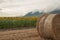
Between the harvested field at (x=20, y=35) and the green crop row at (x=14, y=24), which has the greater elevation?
the green crop row at (x=14, y=24)

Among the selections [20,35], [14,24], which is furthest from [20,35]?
[14,24]

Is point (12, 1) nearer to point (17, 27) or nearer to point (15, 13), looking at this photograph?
point (15, 13)

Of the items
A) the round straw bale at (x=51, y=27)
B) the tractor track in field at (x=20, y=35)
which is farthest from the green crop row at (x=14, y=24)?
the round straw bale at (x=51, y=27)

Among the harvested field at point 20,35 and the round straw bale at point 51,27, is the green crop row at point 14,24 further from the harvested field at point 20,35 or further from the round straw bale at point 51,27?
the round straw bale at point 51,27

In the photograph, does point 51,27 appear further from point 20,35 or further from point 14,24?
point 14,24

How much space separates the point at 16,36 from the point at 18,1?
0.55 m

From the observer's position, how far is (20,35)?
8.43 ft

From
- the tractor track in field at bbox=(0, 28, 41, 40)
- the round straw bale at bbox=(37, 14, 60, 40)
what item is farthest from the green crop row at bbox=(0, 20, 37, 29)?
the round straw bale at bbox=(37, 14, 60, 40)

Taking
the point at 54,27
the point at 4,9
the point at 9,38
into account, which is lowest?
the point at 9,38

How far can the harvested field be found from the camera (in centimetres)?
245

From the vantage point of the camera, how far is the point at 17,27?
2.74 meters

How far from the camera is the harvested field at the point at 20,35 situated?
Result: 8.04ft

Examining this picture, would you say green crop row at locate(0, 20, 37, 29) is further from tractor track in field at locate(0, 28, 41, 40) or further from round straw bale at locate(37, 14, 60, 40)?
round straw bale at locate(37, 14, 60, 40)

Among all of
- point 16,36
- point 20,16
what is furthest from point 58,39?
point 20,16
